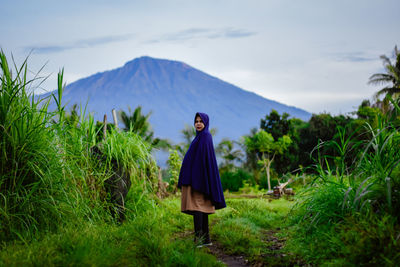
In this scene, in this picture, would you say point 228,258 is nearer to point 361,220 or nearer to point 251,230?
point 251,230

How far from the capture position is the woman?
553 cm

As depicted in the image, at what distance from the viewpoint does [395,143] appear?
15.1 ft

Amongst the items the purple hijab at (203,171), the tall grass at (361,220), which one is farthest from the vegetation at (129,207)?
the purple hijab at (203,171)

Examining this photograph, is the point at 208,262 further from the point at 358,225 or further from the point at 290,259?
Result: the point at 358,225

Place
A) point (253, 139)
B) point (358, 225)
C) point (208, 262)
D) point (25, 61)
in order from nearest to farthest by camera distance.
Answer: point (358, 225) → point (208, 262) → point (25, 61) → point (253, 139)

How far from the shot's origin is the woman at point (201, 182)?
18.1 feet

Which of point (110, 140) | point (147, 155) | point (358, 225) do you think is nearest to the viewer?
point (358, 225)

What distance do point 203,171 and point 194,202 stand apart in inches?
17.5

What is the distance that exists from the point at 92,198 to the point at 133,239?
1.58 m

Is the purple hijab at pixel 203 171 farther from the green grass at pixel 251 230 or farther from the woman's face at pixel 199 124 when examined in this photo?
the green grass at pixel 251 230

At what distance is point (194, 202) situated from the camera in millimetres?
5582

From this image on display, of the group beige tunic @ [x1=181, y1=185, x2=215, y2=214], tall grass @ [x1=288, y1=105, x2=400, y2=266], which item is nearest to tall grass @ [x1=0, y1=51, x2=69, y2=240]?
beige tunic @ [x1=181, y1=185, x2=215, y2=214]

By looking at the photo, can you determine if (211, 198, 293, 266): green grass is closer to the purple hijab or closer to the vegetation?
the vegetation

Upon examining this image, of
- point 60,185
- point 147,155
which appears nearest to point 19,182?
point 60,185
